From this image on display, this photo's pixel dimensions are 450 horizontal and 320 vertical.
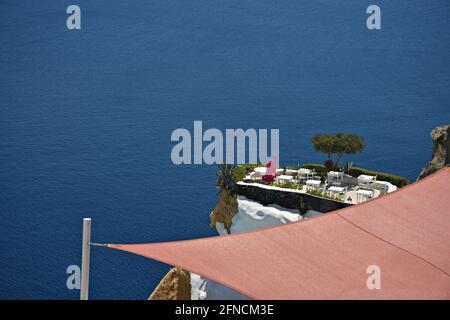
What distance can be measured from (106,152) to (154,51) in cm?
1329

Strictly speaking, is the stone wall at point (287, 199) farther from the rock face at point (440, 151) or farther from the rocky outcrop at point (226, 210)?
the rock face at point (440, 151)

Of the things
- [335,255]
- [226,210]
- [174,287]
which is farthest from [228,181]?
[335,255]

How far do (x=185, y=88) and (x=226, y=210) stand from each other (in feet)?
94.4

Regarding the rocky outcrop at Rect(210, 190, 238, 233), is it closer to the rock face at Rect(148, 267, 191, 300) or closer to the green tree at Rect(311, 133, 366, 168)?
the green tree at Rect(311, 133, 366, 168)

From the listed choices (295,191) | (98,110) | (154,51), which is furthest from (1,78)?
(295,191)

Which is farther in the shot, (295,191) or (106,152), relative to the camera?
(106,152)

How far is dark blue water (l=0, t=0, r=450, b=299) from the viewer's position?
36688mm

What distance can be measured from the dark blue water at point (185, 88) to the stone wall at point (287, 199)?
14.2 metres

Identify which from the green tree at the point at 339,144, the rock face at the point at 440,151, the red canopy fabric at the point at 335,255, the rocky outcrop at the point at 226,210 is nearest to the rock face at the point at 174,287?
the rocky outcrop at the point at 226,210

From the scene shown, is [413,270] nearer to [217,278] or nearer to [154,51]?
[217,278]

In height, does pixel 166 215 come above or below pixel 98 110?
below
